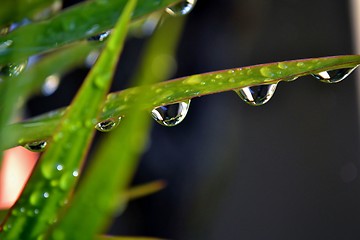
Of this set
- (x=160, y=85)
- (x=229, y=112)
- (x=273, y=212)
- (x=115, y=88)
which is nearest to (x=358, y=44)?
(x=229, y=112)

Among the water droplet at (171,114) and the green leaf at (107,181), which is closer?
the green leaf at (107,181)

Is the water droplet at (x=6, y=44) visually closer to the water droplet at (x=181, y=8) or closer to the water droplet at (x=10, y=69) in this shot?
the water droplet at (x=10, y=69)

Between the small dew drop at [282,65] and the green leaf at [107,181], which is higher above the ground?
the green leaf at [107,181]

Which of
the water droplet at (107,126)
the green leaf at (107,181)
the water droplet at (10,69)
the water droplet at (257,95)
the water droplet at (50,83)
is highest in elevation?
the green leaf at (107,181)

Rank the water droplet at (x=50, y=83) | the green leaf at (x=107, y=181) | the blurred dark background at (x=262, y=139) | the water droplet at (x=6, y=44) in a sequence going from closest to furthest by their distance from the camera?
1. the green leaf at (x=107, y=181)
2. the water droplet at (x=6, y=44)
3. the water droplet at (x=50, y=83)
4. the blurred dark background at (x=262, y=139)

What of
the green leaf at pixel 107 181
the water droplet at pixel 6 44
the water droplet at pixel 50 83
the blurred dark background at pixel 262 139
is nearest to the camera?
the green leaf at pixel 107 181

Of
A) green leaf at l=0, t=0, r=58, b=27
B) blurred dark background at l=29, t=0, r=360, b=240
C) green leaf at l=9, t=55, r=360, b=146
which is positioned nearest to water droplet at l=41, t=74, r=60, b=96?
green leaf at l=0, t=0, r=58, b=27

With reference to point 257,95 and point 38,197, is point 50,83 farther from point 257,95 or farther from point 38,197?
point 38,197

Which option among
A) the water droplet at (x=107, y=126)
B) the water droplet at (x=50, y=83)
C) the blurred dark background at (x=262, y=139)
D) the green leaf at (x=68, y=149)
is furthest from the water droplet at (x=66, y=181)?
the blurred dark background at (x=262, y=139)
